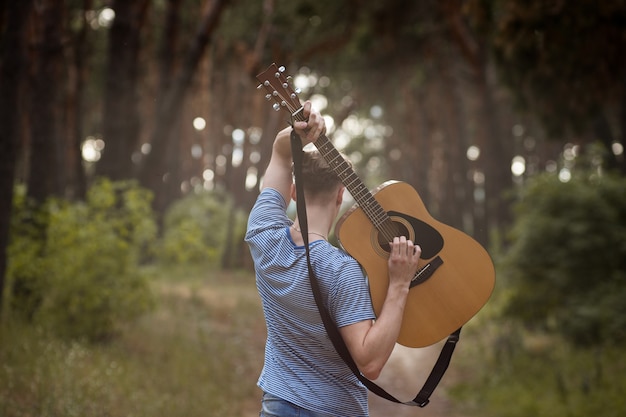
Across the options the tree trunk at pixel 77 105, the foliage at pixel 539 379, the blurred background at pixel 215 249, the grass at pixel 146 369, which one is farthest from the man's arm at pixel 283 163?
the tree trunk at pixel 77 105

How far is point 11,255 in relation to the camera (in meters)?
8.20

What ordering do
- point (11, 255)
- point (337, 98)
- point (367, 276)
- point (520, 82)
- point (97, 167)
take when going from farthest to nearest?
1. point (337, 98)
2. point (520, 82)
3. point (97, 167)
4. point (11, 255)
5. point (367, 276)

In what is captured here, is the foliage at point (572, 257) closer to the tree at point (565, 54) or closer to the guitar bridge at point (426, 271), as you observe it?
the tree at point (565, 54)

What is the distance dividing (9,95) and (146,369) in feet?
10.6

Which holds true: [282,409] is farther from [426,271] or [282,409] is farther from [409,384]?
[409,384]

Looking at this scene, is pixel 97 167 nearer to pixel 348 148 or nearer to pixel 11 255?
pixel 11 255

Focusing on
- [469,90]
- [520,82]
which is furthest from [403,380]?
[469,90]

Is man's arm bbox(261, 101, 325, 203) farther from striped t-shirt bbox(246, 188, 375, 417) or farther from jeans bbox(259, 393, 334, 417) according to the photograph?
jeans bbox(259, 393, 334, 417)

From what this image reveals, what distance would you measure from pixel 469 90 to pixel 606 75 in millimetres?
16580

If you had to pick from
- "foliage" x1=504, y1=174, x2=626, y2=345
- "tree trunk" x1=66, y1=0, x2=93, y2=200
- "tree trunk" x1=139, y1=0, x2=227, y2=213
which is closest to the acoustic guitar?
"foliage" x1=504, y1=174, x2=626, y2=345

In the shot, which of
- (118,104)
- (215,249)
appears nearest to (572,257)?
(215,249)

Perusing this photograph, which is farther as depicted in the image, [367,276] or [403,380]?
[403,380]

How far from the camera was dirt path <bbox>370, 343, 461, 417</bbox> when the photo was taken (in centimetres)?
866

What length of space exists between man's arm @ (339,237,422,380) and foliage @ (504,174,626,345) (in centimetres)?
741
